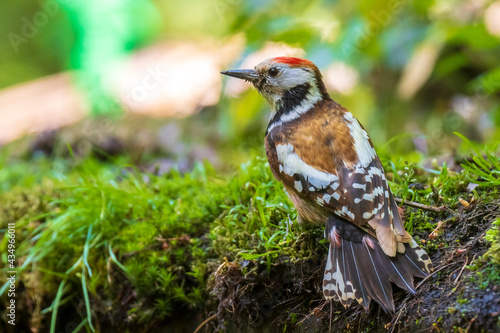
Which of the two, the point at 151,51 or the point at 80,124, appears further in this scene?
the point at 151,51

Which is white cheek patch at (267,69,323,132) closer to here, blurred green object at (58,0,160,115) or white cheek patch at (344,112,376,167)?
white cheek patch at (344,112,376,167)

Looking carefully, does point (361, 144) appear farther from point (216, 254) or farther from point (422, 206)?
point (216, 254)

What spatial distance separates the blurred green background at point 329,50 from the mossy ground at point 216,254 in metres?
1.03

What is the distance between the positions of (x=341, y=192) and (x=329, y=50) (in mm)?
2290

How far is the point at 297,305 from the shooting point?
2584 mm

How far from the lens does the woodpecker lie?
7.27 ft

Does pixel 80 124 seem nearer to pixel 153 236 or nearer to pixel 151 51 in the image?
pixel 151 51

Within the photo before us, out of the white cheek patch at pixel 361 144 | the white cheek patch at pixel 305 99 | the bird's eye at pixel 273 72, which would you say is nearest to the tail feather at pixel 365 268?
the white cheek patch at pixel 361 144

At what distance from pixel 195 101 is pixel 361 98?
3.14 meters

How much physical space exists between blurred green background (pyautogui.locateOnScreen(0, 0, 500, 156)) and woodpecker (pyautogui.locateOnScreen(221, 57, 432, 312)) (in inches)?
38.3

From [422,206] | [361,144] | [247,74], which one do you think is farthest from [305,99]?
[422,206]

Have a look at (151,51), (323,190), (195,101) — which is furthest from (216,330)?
(151,51)

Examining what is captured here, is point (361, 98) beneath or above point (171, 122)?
beneath

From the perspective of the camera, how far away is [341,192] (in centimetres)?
239
